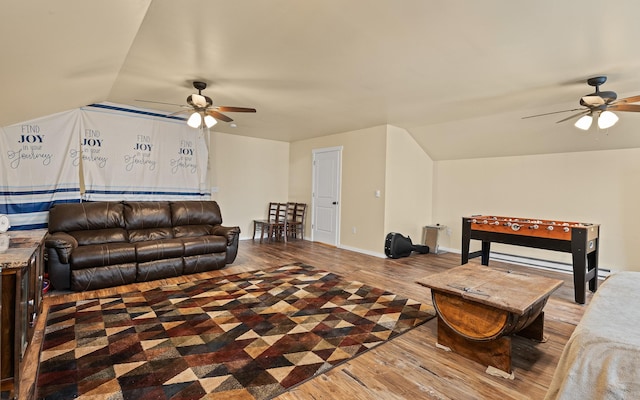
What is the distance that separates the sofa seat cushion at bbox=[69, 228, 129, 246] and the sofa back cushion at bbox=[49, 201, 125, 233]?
10 centimetres

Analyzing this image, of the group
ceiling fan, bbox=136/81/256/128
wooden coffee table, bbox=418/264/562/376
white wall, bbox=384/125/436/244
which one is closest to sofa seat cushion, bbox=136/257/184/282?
ceiling fan, bbox=136/81/256/128

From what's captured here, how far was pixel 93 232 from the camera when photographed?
3924mm

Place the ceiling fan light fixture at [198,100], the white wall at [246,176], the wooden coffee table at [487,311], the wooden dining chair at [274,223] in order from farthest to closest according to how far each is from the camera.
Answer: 1. the wooden dining chair at [274,223]
2. the white wall at [246,176]
3. the ceiling fan light fixture at [198,100]
4. the wooden coffee table at [487,311]

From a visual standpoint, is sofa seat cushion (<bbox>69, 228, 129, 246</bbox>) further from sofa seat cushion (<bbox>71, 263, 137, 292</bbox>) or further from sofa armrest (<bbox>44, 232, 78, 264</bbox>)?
sofa seat cushion (<bbox>71, 263, 137, 292</bbox>)

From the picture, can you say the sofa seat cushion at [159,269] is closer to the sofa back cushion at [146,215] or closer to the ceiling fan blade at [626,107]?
the sofa back cushion at [146,215]

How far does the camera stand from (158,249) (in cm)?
387

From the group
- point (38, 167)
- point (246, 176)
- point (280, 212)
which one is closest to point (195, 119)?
point (38, 167)

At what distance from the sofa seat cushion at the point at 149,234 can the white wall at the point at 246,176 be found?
2.09 meters

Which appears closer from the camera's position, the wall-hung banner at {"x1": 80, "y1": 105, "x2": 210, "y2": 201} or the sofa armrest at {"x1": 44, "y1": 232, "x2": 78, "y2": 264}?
the sofa armrest at {"x1": 44, "y1": 232, "x2": 78, "y2": 264}

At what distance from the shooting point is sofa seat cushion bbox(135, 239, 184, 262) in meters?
3.77

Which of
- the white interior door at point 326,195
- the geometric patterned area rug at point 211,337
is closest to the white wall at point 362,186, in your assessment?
the white interior door at point 326,195

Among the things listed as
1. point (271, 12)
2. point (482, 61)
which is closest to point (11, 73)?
point (271, 12)

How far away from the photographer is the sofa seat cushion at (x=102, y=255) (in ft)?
Answer: 11.1

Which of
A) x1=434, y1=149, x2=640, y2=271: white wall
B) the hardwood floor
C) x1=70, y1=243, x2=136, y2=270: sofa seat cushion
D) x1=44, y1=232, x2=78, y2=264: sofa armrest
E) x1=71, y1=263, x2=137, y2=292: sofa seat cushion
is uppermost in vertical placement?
x1=434, y1=149, x2=640, y2=271: white wall
